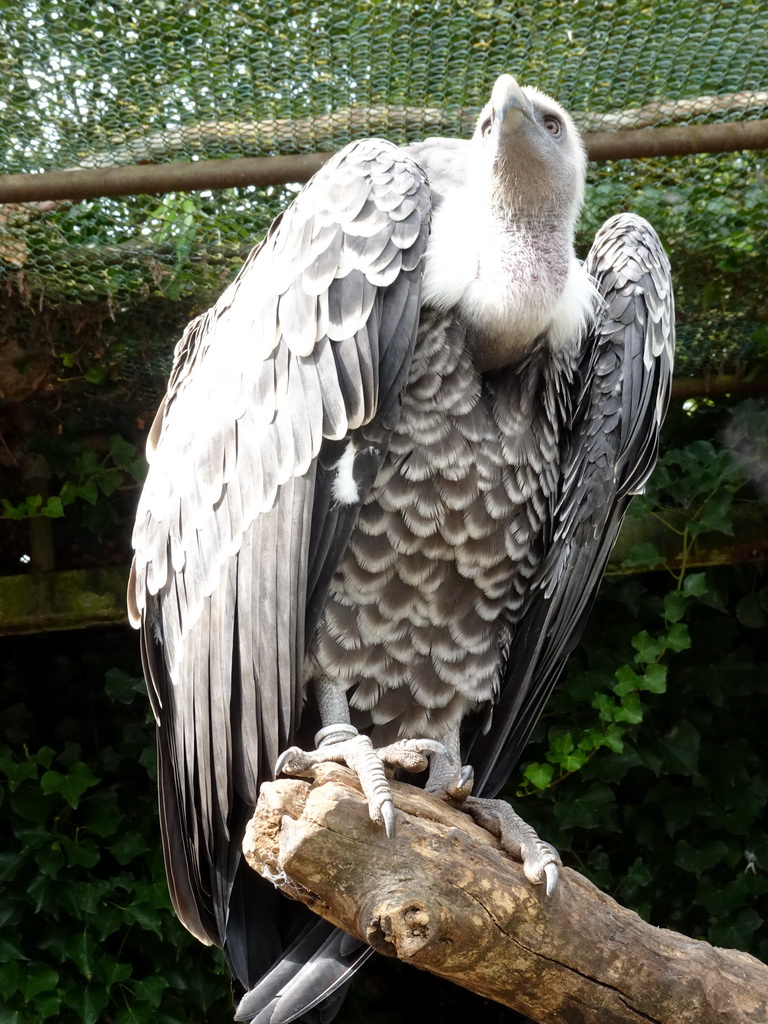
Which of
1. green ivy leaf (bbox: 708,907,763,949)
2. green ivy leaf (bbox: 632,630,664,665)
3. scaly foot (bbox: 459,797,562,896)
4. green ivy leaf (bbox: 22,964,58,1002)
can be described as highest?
scaly foot (bbox: 459,797,562,896)

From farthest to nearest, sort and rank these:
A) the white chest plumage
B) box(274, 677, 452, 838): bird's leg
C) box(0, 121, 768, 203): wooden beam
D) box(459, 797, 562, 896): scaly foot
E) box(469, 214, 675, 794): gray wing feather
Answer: box(0, 121, 768, 203): wooden beam
box(469, 214, 675, 794): gray wing feather
the white chest plumage
box(459, 797, 562, 896): scaly foot
box(274, 677, 452, 838): bird's leg

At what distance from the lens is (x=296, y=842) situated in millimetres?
2139

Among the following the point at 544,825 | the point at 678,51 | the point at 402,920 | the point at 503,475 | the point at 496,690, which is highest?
the point at 678,51

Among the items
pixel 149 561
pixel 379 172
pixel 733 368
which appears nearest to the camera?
pixel 379 172

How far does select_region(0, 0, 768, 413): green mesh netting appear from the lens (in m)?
3.25

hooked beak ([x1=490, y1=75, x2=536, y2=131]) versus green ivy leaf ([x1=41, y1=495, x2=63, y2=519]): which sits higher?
hooked beak ([x1=490, y1=75, x2=536, y2=131])

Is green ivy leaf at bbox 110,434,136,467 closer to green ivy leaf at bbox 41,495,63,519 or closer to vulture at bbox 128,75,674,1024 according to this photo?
green ivy leaf at bbox 41,495,63,519

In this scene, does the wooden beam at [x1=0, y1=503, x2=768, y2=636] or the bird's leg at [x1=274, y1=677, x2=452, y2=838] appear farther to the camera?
the wooden beam at [x1=0, y1=503, x2=768, y2=636]

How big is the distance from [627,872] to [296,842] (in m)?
3.22

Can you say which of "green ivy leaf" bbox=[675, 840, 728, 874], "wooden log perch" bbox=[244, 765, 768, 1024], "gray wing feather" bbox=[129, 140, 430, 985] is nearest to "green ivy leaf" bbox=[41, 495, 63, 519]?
"gray wing feather" bbox=[129, 140, 430, 985]

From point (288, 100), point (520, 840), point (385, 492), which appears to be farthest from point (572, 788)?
point (288, 100)

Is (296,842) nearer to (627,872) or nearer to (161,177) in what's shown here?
(161,177)

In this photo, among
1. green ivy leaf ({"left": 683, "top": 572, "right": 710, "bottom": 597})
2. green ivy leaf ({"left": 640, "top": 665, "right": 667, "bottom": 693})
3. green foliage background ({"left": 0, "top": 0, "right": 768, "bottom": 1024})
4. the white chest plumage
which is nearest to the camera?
the white chest plumage

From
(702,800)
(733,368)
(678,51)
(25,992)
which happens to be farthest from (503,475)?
(25,992)
